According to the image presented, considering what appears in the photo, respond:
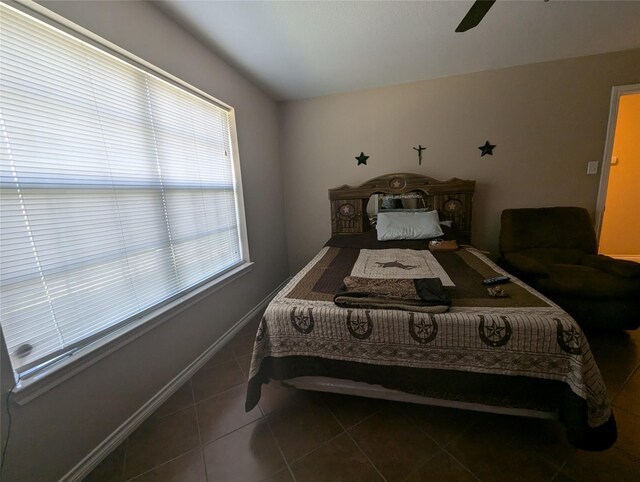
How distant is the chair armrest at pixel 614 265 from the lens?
1772 mm

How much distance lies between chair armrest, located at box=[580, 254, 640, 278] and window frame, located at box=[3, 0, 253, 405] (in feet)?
9.87

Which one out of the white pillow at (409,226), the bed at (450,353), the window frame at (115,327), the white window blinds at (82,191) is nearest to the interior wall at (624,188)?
the white pillow at (409,226)

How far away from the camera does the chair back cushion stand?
2410 mm

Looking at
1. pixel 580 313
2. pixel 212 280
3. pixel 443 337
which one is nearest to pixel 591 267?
pixel 580 313

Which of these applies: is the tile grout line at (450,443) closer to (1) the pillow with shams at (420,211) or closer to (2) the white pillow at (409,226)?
(2) the white pillow at (409,226)

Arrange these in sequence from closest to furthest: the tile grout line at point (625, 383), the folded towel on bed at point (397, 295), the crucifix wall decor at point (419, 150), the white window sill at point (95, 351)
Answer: the white window sill at point (95, 351) < the folded towel on bed at point (397, 295) < the tile grout line at point (625, 383) < the crucifix wall decor at point (419, 150)

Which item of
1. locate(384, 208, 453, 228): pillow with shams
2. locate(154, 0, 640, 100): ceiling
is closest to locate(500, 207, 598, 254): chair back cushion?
locate(384, 208, 453, 228): pillow with shams

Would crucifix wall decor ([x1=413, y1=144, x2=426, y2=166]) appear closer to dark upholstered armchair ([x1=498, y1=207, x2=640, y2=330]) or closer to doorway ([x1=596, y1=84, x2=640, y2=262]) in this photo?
dark upholstered armchair ([x1=498, y1=207, x2=640, y2=330])

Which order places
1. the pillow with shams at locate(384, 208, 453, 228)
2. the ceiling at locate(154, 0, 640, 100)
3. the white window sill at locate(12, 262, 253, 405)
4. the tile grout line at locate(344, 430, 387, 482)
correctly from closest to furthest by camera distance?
the white window sill at locate(12, 262, 253, 405) < the tile grout line at locate(344, 430, 387, 482) < the ceiling at locate(154, 0, 640, 100) < the pillow with shams at locate(384, 208, 453, 228)

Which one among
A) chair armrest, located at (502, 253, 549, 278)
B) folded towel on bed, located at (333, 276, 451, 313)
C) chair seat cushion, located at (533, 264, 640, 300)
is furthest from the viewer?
chair armrest, located at (502, 253, 549, 278)

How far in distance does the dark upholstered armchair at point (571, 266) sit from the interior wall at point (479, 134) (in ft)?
1.05

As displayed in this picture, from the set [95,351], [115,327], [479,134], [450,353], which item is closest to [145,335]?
[115,327]

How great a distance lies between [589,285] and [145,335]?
3.00 metres

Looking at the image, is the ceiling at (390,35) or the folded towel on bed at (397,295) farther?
the ceiling at (390,35)
